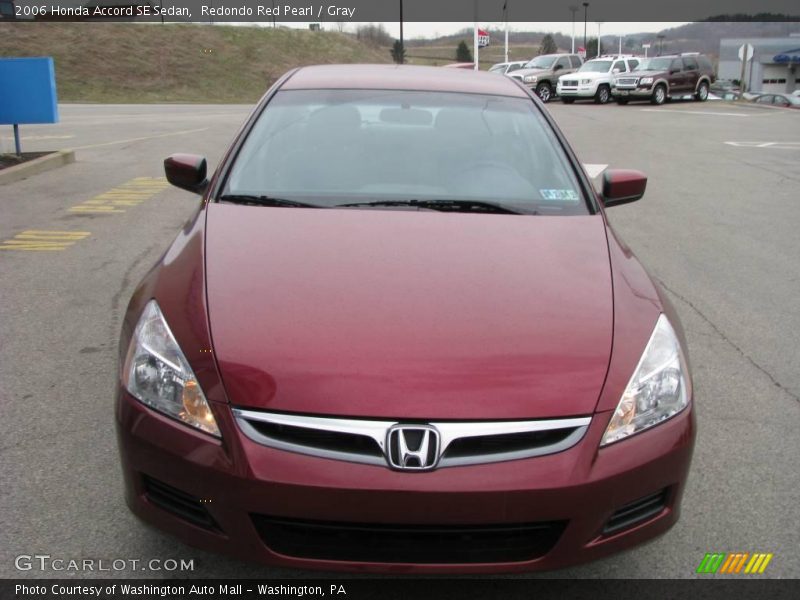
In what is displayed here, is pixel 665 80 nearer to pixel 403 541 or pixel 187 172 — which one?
pixel 187 172

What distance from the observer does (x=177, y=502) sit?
7.43ft

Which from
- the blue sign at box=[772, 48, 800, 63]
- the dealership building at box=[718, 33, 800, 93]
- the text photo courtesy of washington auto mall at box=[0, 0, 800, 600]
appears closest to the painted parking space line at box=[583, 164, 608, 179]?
the text photo courtesy of washington auto mall at box=[0, 0, 800, 600]

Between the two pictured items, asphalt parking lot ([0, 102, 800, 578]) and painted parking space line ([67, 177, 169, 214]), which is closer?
asphalt parking lot ([0, 102, 800, 578])

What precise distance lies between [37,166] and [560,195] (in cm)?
905

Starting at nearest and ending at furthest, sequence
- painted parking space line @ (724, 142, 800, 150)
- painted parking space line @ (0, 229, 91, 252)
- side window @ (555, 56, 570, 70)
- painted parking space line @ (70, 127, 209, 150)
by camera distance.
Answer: painted parking space line @ (0, 229, 91, 252), painted parking space line @ (70, 127, 209, 150), painted parking space line @ (724, 142, 800, 150), side window @ (555, 56, 570, 70)

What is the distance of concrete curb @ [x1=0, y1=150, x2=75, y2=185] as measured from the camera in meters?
9.77

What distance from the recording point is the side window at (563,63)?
3414 centimetres

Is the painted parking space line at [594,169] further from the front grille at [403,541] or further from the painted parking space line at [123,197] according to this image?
the front grille at [403,541]

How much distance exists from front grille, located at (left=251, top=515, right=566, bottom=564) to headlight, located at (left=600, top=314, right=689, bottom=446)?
343 mm

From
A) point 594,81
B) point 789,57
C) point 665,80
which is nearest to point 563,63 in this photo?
point 594,81

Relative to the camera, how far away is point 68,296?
5.43 m

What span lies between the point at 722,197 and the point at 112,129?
41.3 feet

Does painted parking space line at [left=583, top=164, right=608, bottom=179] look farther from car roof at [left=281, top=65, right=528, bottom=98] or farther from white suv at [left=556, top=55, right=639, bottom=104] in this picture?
white suv at [left=556, top=55, right=639, bottom=104]

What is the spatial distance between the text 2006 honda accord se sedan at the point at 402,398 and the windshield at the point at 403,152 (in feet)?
1.30
